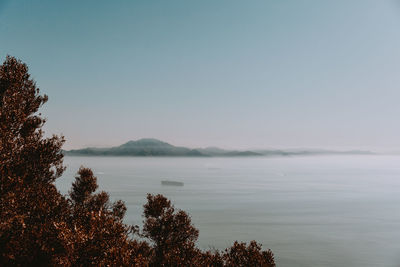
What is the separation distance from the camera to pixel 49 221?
16.4 meters

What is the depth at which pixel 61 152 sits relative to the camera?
21109mm

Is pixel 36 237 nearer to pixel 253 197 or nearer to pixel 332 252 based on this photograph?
pixel 332 252

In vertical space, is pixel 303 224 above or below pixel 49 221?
below

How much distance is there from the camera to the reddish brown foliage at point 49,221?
11.1 metres

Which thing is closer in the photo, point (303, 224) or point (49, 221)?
point (49, 221)

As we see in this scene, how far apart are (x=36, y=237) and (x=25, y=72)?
1310 cm

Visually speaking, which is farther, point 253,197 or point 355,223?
point 253,197

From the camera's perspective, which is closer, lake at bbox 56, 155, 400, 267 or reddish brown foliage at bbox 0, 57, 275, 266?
reddish brown foliage at bbox 0, 57, 275, 266

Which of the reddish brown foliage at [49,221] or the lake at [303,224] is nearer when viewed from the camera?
the reddish brown foliage at [49,221]

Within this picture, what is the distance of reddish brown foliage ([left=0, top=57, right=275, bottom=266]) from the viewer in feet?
36.4

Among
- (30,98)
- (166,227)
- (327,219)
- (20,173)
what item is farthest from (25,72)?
(327,219)

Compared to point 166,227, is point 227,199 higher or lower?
lower

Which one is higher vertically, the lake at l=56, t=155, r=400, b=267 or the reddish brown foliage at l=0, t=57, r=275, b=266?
the reddish brown foliage at l=0, t=57, r=275, b=266

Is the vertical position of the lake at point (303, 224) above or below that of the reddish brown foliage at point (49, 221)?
below
